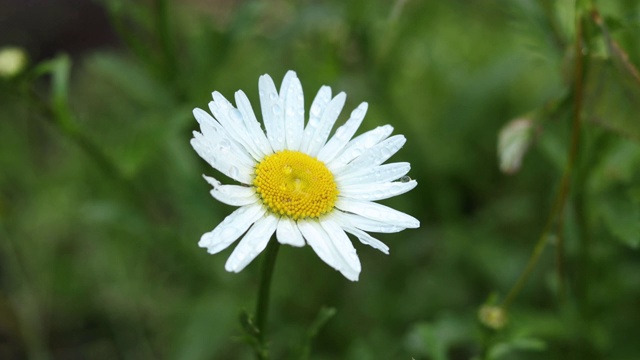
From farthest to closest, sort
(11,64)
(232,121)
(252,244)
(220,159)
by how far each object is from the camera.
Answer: (11,64), (232,121), (220,159), (252,244)

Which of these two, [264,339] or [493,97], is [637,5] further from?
[264,339]

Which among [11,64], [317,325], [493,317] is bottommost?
[493,317]

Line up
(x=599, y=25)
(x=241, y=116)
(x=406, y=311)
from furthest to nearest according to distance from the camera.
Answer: (x=406, y=311)
(x=599, y=25)
(x=241, y=116)

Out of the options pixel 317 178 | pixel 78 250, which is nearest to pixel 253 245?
pixel 317 178

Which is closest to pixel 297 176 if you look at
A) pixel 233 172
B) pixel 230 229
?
pixel 233 172

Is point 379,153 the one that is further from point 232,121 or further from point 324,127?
point 232,121

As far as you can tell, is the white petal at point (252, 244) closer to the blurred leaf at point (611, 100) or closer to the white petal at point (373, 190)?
the white petal at point (373, 190)
